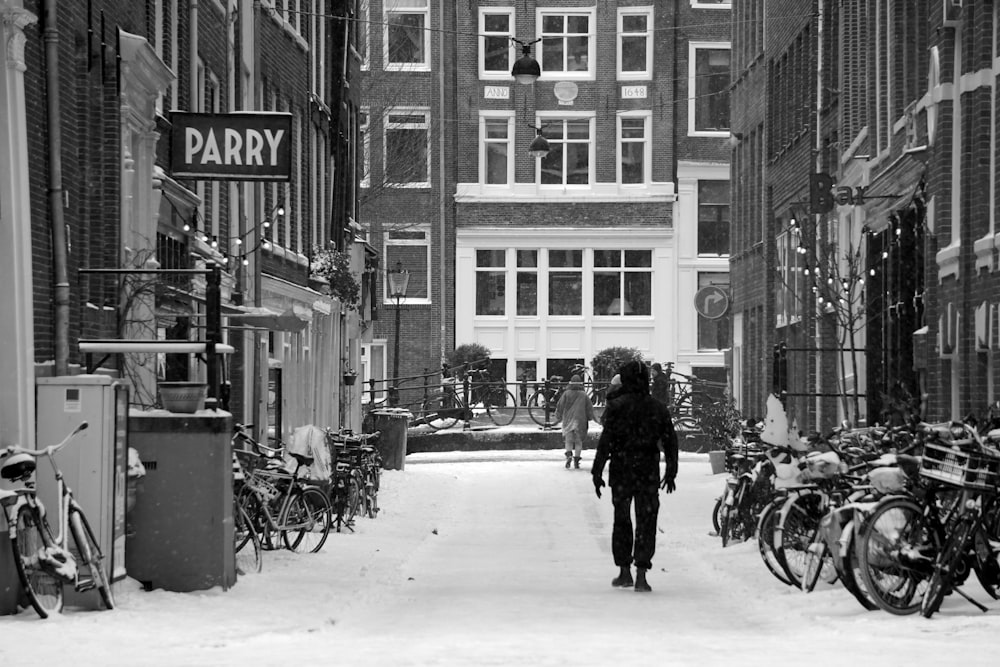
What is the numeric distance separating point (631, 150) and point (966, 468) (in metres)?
45.1

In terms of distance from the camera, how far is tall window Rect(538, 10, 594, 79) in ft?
182

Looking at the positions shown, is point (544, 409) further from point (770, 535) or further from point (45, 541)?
point (45, 541)

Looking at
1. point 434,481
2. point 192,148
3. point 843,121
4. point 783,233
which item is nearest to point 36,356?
point 192,148

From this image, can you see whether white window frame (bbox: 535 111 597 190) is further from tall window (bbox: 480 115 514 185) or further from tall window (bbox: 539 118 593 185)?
tall window (bbox: 480 115 514 185)

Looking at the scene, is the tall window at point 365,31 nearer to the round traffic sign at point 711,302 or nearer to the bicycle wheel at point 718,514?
the round traffic sign at point 711,302

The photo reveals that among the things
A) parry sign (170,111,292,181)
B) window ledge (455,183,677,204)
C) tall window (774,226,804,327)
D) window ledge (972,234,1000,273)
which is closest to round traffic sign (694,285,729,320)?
tall window (774,226,804,327)

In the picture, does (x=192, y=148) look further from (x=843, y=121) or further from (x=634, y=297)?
(x=634, y=297)

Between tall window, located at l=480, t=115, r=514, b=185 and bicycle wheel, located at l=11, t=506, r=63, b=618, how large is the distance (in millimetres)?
44494

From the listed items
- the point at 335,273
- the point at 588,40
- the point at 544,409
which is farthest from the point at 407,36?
the point at 335,273

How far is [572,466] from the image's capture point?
3186cm

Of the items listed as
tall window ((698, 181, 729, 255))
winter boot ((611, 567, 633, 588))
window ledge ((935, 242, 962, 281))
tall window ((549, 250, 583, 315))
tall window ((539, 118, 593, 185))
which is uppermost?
tall window ((539, 118, 593, 185))

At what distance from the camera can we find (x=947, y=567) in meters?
10.9

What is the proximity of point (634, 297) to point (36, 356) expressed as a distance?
43.3 m

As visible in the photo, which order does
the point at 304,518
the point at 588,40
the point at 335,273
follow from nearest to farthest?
1. the point at 304,518
2. the point at 335,273
3. the point at 588,40
